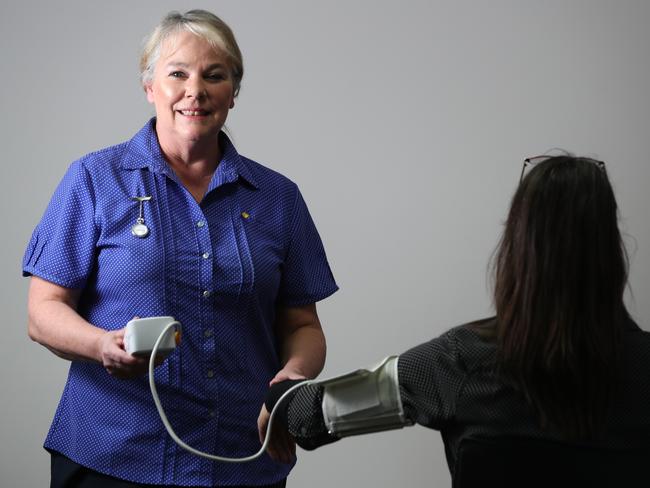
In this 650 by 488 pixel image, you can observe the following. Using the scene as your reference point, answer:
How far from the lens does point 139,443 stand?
64.2 inches

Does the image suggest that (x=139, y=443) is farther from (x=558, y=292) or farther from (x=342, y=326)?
(x=342, y=326)

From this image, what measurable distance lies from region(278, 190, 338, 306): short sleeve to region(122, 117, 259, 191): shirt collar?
0.39ft

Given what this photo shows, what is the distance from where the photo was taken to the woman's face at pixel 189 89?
5.85ft

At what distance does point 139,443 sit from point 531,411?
70 cm

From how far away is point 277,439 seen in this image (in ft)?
5.41

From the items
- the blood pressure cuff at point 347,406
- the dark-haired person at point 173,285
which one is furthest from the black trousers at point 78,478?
the blood pressure cuff at point 347,406

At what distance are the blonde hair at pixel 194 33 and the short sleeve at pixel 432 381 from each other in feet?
2.51

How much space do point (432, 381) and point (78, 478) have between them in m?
0.69

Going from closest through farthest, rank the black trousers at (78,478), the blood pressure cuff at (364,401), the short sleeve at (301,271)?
the blood pressure cuff at (364,401) → the black trousers at (78,478) → the short sleeve at (301,271)

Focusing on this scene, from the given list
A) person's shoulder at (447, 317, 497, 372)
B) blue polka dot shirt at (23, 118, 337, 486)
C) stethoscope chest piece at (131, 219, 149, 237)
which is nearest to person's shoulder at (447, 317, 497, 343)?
person's shoulder at (447, 317, 497, 372)

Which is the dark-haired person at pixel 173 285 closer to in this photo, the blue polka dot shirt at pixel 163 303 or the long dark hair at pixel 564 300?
the blue polka dot shirt at pixel 163 303

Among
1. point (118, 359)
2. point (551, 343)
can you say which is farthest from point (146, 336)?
point (551, 343)

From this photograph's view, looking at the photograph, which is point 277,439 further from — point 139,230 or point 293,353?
point 139,230

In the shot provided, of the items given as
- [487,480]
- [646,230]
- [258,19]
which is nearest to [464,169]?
[646,230]
